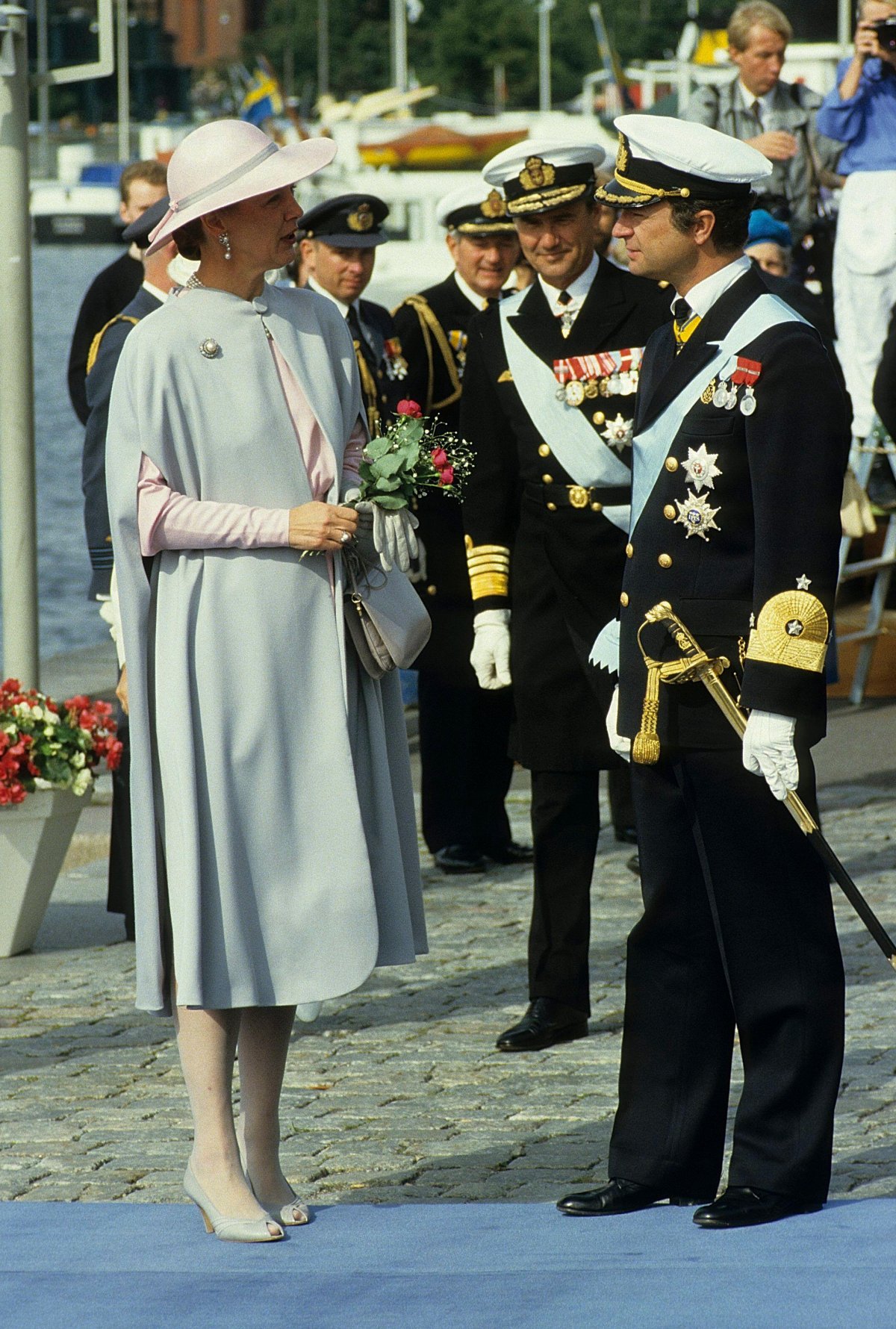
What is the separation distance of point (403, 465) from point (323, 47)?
10754 cm

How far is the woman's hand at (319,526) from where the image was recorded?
4.07 meters

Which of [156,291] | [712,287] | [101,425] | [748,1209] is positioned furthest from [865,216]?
[748,1209]

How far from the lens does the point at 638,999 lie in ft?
14.0

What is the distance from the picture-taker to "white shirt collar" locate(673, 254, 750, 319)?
13.4 ft

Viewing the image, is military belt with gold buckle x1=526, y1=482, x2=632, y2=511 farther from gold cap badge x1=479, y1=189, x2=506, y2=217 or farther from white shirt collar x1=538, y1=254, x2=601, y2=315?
gold cap badge x1=479, y1=189, x2=506, y2=217

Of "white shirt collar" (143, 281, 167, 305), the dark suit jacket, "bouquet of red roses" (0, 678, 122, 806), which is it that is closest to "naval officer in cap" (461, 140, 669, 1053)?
"white shirt collar" (143, 281, 167, 305)

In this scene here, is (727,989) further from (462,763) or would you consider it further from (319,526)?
(462,763)

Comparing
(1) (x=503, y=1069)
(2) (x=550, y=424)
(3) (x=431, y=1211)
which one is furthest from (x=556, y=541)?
(3) (x=431, y=1211)

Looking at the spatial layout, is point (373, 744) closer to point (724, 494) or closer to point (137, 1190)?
point (724, 494)

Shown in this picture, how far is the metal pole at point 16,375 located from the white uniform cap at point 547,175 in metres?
2.35

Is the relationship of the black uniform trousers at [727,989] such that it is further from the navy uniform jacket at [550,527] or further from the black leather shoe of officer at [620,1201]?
the navy uniform jacket at [550,527]

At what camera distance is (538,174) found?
19.0ft

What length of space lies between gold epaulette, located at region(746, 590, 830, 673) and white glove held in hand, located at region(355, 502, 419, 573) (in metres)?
0.70

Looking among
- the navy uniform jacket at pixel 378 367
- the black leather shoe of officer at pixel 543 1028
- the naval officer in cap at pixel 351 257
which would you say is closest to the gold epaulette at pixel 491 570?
the black leather shoe of officer at pixel 543 1028
